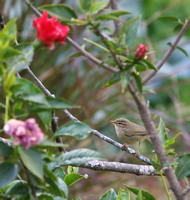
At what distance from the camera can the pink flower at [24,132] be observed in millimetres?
995

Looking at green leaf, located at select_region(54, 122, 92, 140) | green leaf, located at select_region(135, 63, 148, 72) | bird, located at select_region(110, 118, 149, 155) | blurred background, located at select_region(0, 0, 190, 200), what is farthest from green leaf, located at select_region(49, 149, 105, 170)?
blurred background, located at select_region(0, 0, 190, 200)

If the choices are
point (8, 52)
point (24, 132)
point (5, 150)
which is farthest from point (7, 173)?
point (8, 52)

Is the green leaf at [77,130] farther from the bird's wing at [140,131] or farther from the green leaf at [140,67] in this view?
the bird's wing at [140,131]

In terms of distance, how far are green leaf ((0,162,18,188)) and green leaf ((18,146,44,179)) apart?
118 mm

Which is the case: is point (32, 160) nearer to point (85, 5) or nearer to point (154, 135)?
point (154, 135)

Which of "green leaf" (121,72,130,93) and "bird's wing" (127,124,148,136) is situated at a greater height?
"green leaf" (121,72,130,93)

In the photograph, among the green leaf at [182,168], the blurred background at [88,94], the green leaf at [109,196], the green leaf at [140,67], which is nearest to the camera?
the green leaf at [140,67]

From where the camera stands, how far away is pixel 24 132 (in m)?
1.00

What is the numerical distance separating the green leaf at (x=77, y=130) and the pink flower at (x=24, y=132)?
0.15 m

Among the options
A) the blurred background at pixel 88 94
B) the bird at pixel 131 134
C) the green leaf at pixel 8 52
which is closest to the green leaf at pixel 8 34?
the green leaf at pixel 8 52

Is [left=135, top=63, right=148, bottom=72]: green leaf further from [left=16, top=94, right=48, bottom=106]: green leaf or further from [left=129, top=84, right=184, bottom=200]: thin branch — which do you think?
[left=16, top=94, right=48, bottom=106]: green leaf

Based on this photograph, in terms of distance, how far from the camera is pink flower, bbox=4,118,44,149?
3.26 feet

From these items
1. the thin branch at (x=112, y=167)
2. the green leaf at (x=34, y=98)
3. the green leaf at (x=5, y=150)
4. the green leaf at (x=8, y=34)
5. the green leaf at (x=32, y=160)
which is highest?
the green leaf at (x=8, y=34)

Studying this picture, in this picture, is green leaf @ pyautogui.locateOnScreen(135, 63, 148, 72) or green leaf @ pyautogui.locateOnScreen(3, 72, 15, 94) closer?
green leaf @ pyautogui.locateOnScreen(3, 72, 15, 94)
